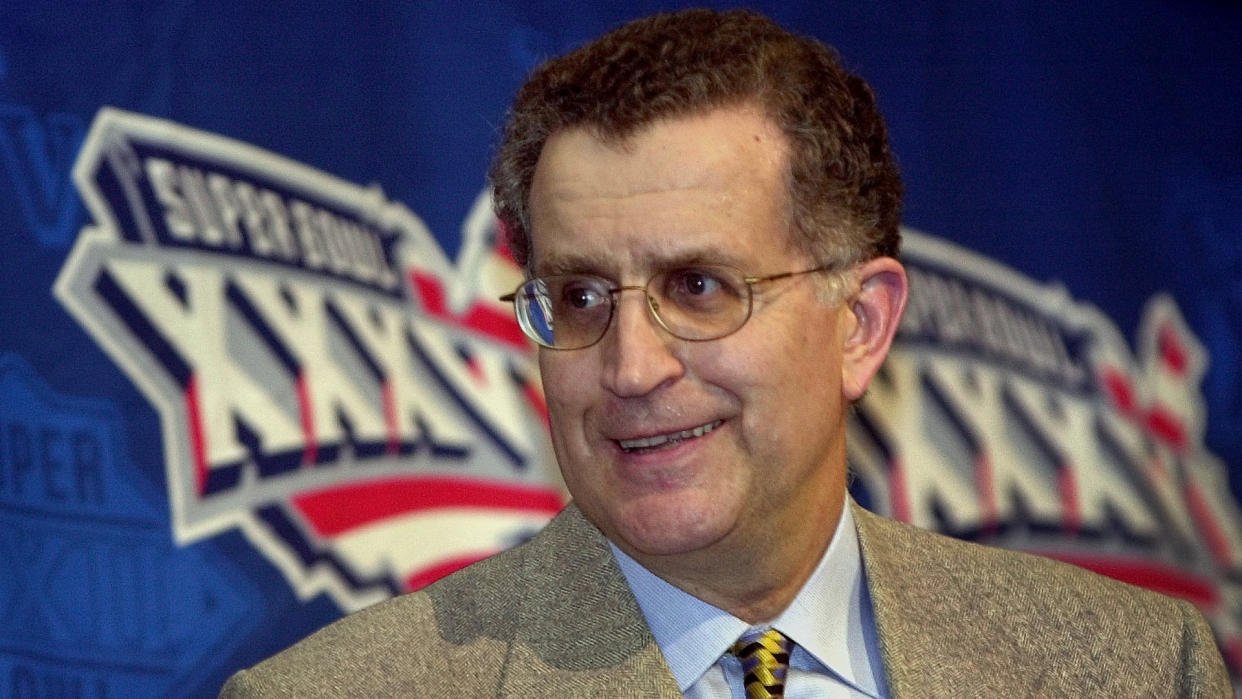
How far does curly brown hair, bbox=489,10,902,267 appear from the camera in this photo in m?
2.01

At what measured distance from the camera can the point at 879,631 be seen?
2.10 meters

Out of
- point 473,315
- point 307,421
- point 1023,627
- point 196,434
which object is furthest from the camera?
point 473,315

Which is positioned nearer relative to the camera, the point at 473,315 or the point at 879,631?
the point at 879,631

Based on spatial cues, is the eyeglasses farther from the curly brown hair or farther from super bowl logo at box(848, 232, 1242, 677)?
super bowl logo at box(848, 232, 1242, 677)

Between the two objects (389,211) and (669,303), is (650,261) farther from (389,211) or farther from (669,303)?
(389,211)

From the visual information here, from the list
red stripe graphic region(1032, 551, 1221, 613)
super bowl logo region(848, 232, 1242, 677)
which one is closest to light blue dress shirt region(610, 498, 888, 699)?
super bowl logo region(848, 232, 1242, 677)

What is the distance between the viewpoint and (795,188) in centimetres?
207

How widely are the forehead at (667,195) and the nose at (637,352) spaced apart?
0.18ft

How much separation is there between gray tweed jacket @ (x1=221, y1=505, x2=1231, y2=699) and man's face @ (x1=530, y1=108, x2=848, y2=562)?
0.37ft

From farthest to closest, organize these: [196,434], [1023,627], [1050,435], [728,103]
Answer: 1. [1050,435]
2. [196,434]
3. [1023,627]
4. [728,103]

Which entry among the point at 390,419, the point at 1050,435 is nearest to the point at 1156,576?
the point at 1050,435

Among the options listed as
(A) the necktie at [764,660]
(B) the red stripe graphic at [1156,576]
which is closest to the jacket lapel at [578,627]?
(A) the necktie at [764,660]

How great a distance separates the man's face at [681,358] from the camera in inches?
76.0

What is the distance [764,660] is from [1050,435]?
2236mm
